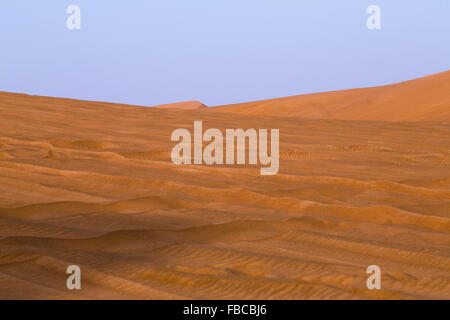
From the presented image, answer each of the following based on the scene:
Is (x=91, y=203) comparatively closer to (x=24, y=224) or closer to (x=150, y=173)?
(x=24, y=224)

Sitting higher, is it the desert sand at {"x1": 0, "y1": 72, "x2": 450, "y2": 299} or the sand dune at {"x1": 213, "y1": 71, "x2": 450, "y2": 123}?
the sand dune at {"x1": 213, "y1": 71, "x2": 450, "y2": 123}

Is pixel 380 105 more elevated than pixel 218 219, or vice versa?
pixel 380 105

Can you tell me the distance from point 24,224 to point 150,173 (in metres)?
1.53

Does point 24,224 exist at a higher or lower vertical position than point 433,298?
higher

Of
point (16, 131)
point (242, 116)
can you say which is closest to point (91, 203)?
point (16, 131)

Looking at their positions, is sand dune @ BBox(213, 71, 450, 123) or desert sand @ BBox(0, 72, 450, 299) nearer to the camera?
desert sand @ BBox(0, 72, 450, 299)

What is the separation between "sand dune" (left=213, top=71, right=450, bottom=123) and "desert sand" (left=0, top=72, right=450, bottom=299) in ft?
32.0

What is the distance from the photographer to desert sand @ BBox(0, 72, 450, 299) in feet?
8.06

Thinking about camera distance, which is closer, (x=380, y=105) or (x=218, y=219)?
(x=218, y=219)

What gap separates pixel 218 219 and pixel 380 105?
17249 mm

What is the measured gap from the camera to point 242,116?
9.44 metres

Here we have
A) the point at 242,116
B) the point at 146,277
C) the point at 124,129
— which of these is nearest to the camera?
the point at 146,277

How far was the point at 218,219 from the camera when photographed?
336 cm

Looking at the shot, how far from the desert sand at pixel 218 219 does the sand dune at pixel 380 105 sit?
9.76 metres
